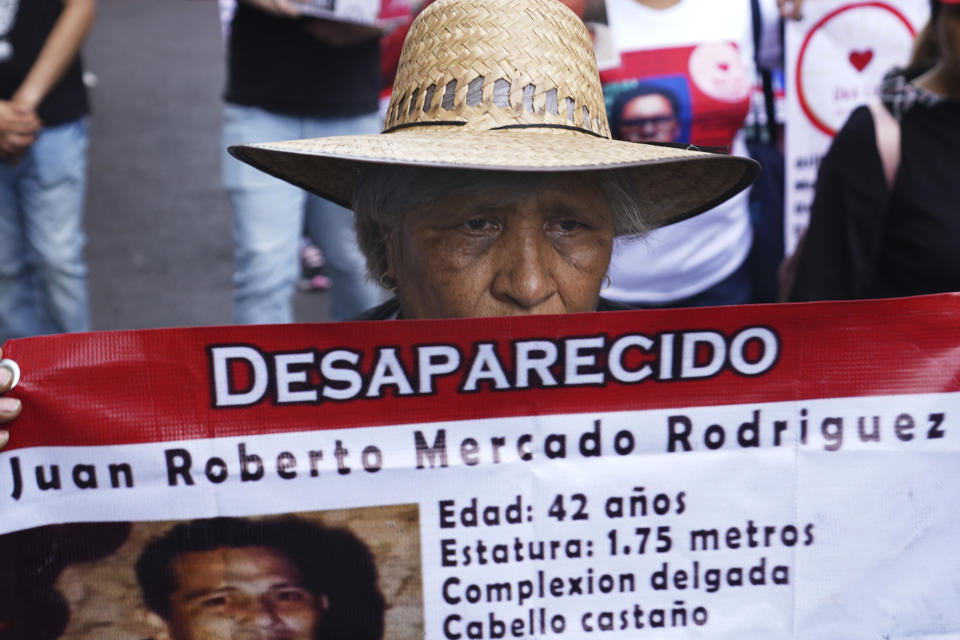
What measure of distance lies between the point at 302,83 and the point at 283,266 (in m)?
0.63

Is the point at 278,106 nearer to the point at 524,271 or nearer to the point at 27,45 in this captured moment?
the point at 27,45

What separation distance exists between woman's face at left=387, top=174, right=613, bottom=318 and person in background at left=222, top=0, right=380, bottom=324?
177 centimetres

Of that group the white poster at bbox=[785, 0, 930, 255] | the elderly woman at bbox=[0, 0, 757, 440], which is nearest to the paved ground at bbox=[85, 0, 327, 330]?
the white poster at bbox=[785, 0, 930, 255]

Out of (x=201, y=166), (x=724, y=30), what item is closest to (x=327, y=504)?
(x=724, y=30)

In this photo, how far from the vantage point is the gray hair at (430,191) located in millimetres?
1750

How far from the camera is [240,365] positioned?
4.79ft

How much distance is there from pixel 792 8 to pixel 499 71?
207 cm

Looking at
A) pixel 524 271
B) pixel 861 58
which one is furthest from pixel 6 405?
pixel 861 58

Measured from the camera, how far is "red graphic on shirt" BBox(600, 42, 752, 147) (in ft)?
9.89

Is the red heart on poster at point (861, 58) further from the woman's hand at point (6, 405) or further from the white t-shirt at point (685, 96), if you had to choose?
the woman's hand at point (6, 405)

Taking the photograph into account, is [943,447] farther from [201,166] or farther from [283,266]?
[201,166]

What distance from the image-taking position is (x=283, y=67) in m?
3.51

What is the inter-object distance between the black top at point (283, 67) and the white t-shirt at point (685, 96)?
100 centimetres

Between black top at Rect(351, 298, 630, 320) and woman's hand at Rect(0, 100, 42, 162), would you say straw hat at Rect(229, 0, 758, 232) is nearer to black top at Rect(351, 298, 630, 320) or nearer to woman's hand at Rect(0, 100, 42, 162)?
black top at Rect(351, 298, 630, 320)
